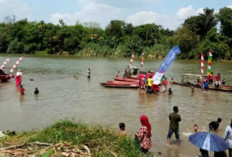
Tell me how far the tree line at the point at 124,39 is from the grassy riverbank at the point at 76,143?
65058 mm

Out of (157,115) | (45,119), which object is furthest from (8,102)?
(157,115)

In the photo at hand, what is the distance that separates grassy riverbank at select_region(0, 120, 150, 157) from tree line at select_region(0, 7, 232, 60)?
213ft

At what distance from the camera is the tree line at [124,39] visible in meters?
72.6

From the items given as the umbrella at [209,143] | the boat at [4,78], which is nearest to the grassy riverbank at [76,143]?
the umbrella at [209,143]

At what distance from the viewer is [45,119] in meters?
13.2

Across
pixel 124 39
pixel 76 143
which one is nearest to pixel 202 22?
pixel 124 39

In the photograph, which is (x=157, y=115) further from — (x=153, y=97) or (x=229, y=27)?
(x=229, y=27)

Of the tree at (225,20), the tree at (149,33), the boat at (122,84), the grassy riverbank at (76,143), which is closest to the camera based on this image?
the grassy riverbank at (76,143)

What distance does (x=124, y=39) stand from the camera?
90062mm

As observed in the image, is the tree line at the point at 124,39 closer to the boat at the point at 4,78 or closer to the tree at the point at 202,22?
the tree at the point at 202,22

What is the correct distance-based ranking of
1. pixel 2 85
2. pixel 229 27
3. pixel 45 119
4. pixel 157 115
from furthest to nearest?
1. pixel 229 27
2. pixel 2 85
3. pixel 157 115
4. pixel 45 119

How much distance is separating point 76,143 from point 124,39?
275 ft

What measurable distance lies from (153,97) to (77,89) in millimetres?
6775

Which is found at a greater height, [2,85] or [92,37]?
[92,37]
